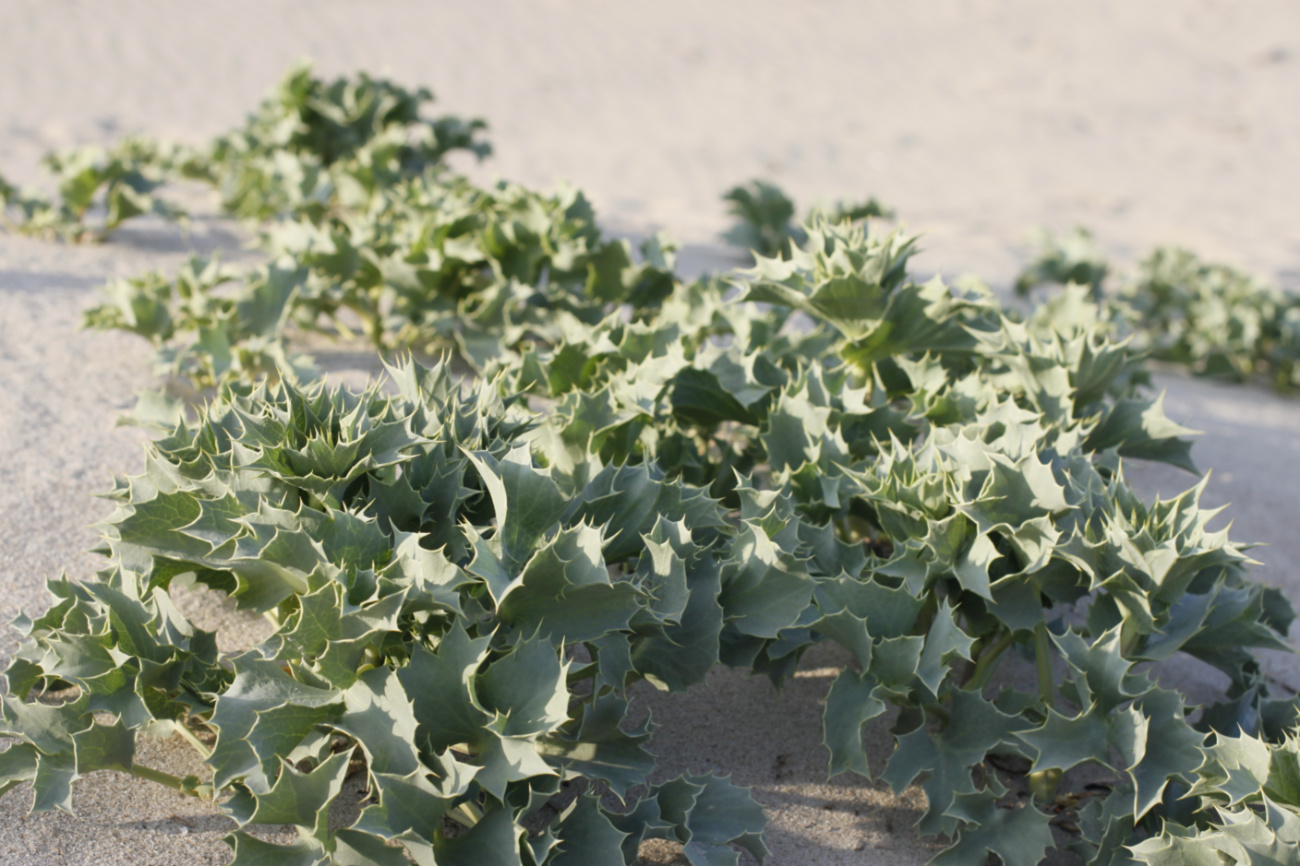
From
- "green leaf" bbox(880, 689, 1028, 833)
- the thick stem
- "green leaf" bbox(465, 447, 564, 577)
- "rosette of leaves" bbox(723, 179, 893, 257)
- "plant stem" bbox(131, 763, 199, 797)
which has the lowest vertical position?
"plant stem" bbox(131, 763, 199, 797)

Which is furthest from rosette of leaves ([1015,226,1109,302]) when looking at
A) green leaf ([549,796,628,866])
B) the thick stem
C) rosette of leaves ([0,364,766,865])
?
the thick stem

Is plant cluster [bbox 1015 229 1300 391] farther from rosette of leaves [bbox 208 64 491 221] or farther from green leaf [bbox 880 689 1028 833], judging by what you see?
green leaf [bbox 880 689 1028 833]

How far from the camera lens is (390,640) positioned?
1532mm

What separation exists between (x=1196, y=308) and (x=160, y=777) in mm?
5121

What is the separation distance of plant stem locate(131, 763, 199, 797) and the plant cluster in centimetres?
412

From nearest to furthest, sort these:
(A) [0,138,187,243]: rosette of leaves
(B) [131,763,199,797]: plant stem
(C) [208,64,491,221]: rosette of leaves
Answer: (B) [131,763,199,797]: plant stem → (A) [0,138,187,243]: rosette of leaves → (C) [208,64,491,221]: rosette of leaves

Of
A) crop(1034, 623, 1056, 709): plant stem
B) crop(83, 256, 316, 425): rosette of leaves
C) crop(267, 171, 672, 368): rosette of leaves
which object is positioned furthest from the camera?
crop(267, 171, 672, 368): rosette of leaves

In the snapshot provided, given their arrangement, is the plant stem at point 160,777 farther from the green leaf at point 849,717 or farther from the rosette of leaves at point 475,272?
the rosette of leaves at point 475,272

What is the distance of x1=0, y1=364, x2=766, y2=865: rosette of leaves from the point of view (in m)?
1.39

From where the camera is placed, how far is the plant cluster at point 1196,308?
15.9 ft

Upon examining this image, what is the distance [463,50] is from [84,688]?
11.8m

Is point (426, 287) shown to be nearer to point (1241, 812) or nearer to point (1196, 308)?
point (1241, 812)

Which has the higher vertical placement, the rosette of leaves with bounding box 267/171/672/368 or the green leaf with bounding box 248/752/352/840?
the rosette of leaves with bounding box 267/171/672/368

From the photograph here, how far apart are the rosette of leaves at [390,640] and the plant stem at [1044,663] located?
0.64m
